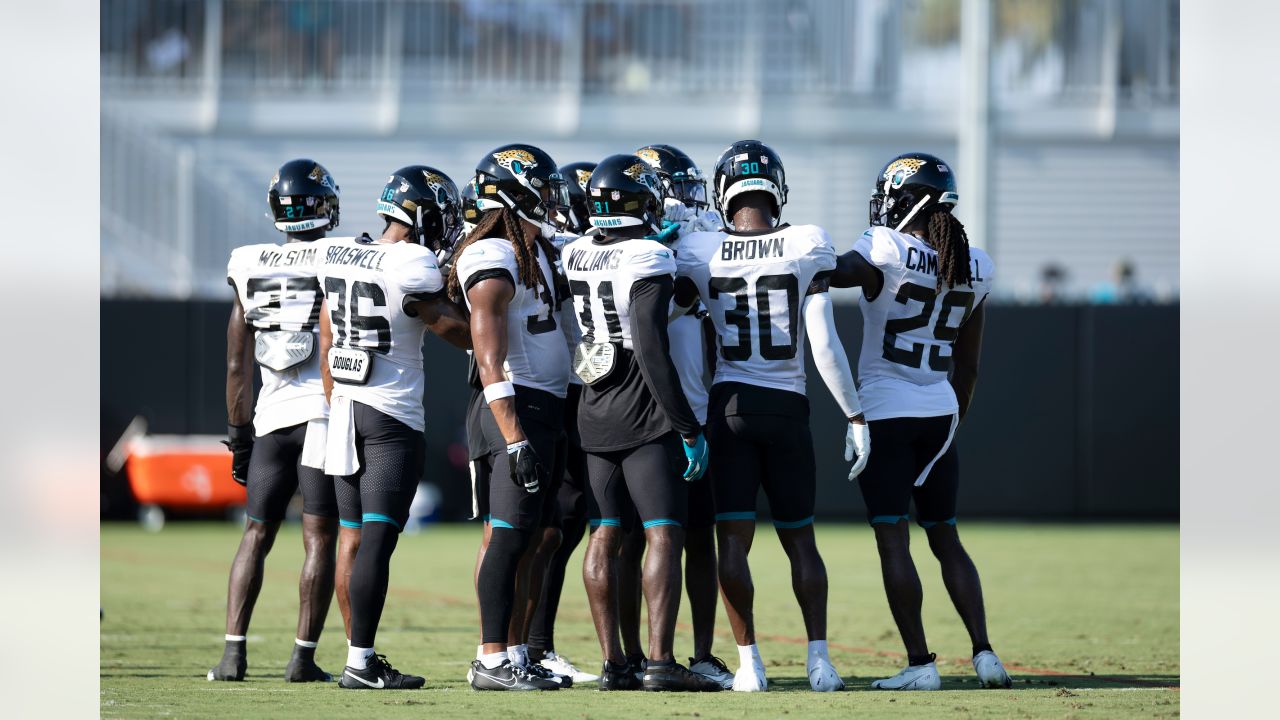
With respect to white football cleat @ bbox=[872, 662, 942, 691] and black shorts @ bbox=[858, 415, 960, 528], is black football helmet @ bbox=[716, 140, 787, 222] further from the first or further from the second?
white football cleat @ bbox=[872, 662, 942, 691]

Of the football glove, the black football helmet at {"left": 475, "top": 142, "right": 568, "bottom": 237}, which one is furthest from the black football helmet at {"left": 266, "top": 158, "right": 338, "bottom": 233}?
the football glove

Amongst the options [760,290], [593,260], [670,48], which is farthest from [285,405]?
[670,48]

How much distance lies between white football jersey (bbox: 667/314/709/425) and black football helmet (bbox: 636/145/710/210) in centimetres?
92

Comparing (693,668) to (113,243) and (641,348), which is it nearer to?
(641,348)

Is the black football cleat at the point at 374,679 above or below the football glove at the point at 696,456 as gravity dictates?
below

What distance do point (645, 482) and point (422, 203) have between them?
160 centimetres

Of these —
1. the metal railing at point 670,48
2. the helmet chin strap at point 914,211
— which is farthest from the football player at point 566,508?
the metal railing at point 670,48

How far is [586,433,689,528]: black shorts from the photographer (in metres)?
6.29

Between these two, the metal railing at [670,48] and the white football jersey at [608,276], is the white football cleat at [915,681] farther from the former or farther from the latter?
the metal railing at [670,48]

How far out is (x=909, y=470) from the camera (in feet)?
22.1

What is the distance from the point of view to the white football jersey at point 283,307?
23.1ft

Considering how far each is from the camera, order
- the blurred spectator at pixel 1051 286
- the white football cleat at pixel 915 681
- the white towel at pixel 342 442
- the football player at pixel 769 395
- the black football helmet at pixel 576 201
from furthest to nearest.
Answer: the blurred spectator at pixel 1051 286
the black football helmet at pixel 576 201
the white towel at pixel 342 442
the white football cleat at pixel 915 681
the football player at pixel 769 395

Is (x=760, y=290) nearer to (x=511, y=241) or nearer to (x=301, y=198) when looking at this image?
(x=511, y=241)
